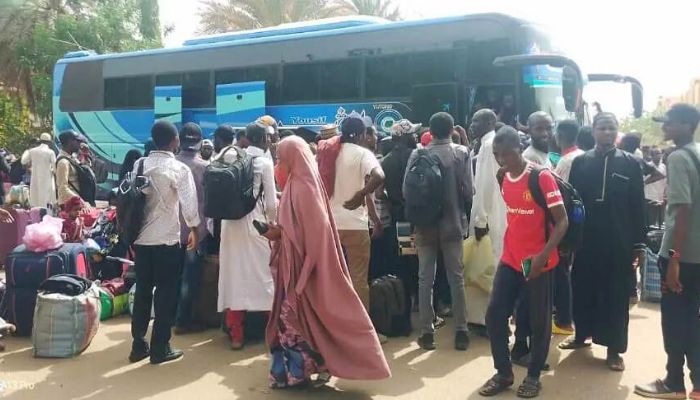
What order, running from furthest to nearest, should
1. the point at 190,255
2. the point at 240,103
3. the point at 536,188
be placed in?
the point at 240,103 < the point at 190,255 < the point at 536,188

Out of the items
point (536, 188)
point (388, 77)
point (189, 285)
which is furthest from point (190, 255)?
point (388, 77)

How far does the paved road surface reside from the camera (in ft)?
14.0

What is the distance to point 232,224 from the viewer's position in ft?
17.3

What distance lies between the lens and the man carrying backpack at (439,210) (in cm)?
511

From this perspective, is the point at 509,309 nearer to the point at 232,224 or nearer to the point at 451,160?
the point at 451,160

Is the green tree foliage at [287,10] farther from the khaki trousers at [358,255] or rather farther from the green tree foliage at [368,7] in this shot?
the khaki trousers at [358,255]

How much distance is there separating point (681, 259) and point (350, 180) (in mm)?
2413

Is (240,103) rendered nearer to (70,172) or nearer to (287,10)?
(70,172)

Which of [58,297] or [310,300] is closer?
[310,300]

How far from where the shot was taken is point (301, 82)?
12070 mm

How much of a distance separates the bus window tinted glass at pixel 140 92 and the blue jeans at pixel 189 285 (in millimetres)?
9554

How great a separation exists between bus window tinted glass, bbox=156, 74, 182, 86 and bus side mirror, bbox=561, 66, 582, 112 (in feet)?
26.5

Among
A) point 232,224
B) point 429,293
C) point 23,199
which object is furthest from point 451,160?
point 23,199

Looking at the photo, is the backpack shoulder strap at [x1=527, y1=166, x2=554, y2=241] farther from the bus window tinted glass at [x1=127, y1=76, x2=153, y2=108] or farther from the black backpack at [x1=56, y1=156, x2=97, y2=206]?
the bus window tinted glass at [x1=127, y1=76, x2=153, y2=108]
